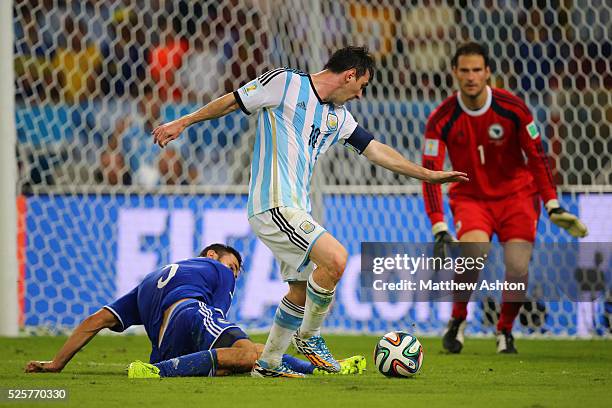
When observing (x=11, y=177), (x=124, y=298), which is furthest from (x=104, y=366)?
(x=11, y=177)

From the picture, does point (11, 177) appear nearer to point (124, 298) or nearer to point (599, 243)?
point (124, 298)

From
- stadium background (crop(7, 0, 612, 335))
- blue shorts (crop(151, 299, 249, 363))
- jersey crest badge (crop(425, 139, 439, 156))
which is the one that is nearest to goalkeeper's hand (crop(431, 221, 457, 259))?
jersey crest badge (crop(425, 139, 439, 156))

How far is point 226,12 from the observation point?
34.0 feet

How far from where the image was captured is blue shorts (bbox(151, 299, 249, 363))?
206 inches

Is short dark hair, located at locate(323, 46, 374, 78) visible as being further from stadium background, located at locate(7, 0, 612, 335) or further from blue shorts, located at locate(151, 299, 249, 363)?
stadium background, located at locate(7, 0, 612, 335)

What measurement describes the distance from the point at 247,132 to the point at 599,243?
11.2ft

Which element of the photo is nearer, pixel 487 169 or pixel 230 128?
pixel 487 169

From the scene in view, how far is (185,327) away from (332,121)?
4.17ft

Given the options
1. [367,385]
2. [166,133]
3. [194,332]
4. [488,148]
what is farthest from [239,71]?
[367,385]

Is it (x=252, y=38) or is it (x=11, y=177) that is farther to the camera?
(x=252, y=38)

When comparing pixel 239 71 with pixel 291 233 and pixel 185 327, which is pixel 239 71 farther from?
pixel 291 233

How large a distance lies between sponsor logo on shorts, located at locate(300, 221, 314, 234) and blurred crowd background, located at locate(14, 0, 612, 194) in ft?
15.8

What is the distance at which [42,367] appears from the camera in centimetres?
543

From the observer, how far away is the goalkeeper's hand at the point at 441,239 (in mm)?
7277
